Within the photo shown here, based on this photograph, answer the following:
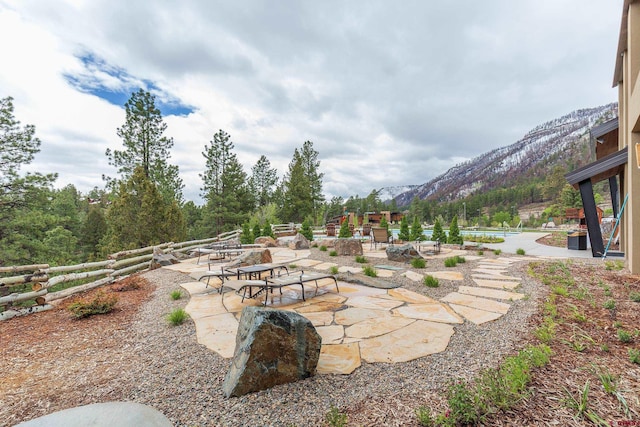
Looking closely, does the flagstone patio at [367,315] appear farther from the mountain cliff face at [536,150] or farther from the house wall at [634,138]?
the mountain cliff face at [536,150]

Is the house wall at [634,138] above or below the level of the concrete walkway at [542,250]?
above

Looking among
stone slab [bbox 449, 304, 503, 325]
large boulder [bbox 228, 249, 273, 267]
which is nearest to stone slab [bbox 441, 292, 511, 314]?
stone slab [bbox 449, 304, 503, 325]

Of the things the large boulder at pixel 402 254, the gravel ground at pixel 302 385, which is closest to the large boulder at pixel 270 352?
the gravel ground at pixel 302 385

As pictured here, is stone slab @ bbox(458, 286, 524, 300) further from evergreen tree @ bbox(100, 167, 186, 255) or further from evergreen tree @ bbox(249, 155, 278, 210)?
evergreen tree @ bbox(249, 155, 278, 210)

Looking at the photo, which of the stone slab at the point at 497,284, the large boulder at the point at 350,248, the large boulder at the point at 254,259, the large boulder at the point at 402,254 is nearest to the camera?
the stone slab at the point at 497,284

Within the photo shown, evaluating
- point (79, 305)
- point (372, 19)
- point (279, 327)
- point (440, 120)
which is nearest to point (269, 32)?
point (372, 19)

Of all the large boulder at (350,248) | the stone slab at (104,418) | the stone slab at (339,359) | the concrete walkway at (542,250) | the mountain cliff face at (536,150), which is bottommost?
the concrete walkway at (542,250)

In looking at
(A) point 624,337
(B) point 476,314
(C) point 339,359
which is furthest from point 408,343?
(A) point 624,337

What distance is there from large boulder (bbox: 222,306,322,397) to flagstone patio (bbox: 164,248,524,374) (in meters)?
0.25

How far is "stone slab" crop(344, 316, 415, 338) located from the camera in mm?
2762

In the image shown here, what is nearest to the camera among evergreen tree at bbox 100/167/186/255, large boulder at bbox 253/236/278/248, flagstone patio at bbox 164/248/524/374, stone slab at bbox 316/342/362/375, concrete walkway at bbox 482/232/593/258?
stone slab at bbox 316/342/362/375

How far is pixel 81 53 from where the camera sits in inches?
314

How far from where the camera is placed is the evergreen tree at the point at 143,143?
16609 mm

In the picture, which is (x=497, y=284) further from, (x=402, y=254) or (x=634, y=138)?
(x=634, y=138)
